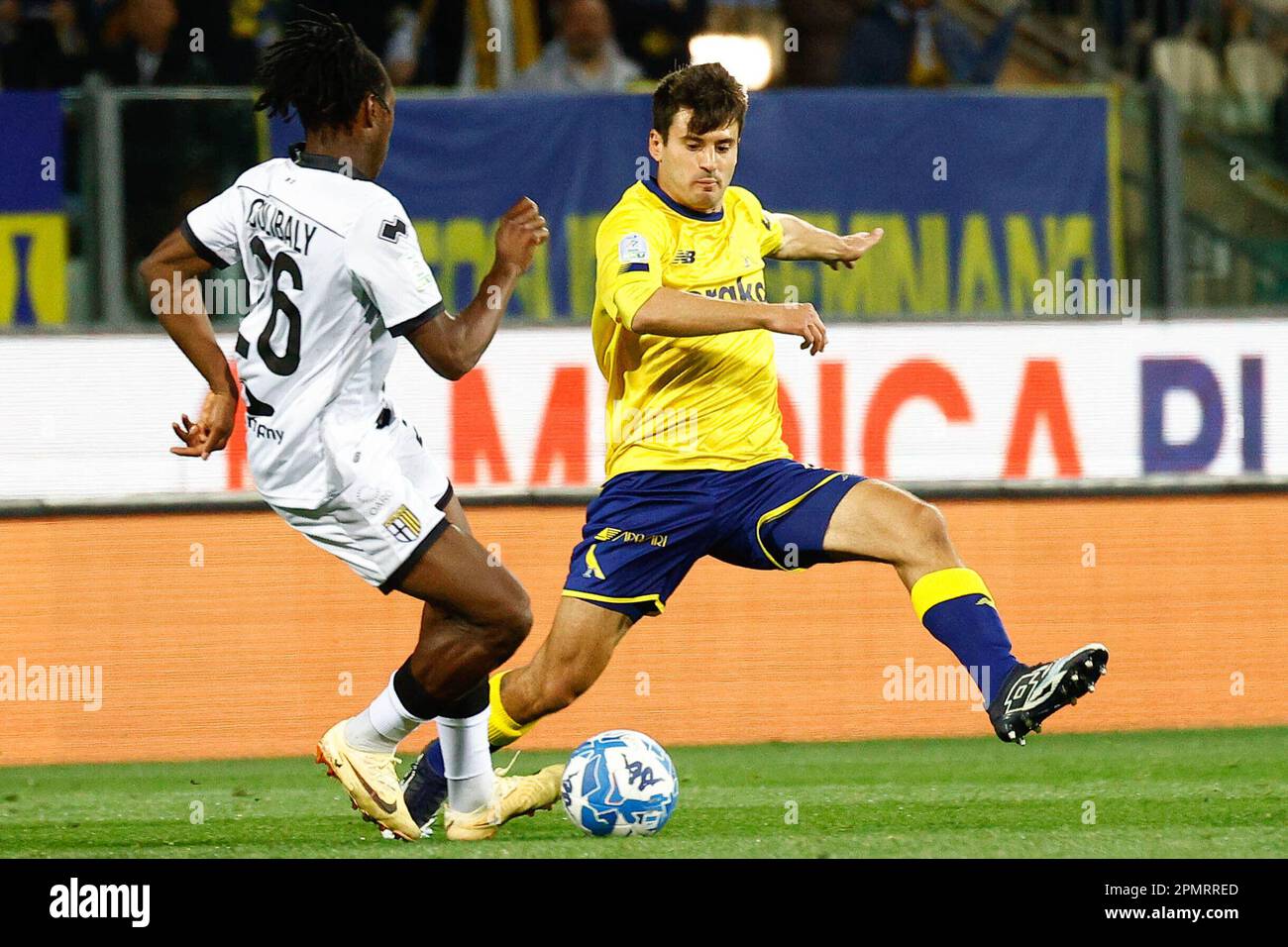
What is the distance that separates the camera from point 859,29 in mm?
10320

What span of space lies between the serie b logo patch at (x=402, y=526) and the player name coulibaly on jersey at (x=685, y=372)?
A: 3.05 feet

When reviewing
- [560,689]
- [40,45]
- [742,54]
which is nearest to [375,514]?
[560,689]

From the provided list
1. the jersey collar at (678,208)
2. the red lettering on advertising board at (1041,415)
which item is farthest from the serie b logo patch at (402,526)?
the red lettering on advertising board at (1041,415)

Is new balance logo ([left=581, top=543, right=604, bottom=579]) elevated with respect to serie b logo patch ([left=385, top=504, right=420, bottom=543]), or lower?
lower

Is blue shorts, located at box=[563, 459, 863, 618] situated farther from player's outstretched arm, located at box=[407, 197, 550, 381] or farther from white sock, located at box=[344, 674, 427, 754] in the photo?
player's outstretched arm, located at box=[407, 197, 550, 381]

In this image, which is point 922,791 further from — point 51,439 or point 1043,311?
point 51,439

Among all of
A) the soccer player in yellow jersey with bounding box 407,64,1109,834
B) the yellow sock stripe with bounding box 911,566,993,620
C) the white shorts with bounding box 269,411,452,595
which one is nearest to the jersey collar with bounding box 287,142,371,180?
the white shorts with bounding box 269,411,452,595

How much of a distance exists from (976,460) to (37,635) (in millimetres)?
3886

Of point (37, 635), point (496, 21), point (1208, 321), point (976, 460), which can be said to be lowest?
point (37, 635)

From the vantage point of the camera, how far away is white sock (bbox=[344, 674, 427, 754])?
5848 millimetres

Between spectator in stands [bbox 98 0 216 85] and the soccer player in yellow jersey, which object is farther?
spectator in stands [bbox 98 0 216 85]

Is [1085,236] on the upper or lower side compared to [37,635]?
upper

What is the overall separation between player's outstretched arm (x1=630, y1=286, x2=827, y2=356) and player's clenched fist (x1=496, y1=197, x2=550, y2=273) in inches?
19.1

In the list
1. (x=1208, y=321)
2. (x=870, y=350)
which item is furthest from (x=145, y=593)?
(x=1208, y=321)
